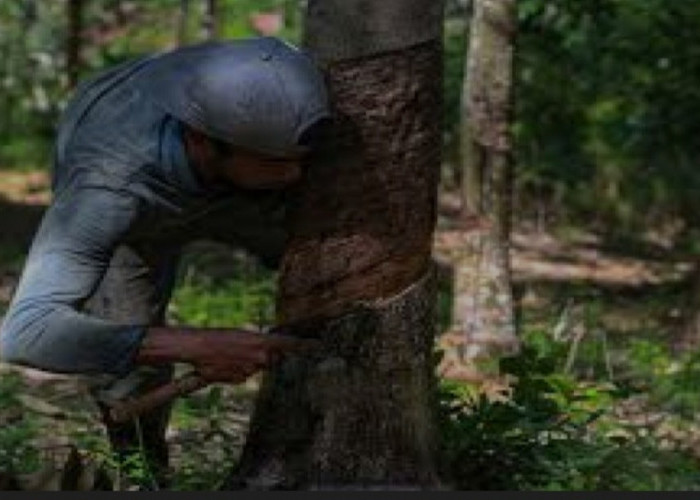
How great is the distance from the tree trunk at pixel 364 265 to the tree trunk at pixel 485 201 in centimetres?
375

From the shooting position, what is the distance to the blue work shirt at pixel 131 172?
3650 mm

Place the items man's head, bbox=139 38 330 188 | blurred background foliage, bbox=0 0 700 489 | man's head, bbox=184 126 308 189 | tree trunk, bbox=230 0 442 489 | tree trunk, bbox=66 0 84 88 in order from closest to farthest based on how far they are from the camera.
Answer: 1. man's head, bbox=139 38 330 188
2. man's head, bbox=184 126 308 189
3. tree trunk, bbox=230 0 442 489
4. blurred background foliage, bbox=0 0 700 489
5. tree trunk, bbox=66 0 84 88

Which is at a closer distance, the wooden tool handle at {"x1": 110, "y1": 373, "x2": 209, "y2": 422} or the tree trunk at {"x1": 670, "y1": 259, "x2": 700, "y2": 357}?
the wooden tool handle at {"x1": 110, "y1": 373, "x2": 209, "y2": 422}

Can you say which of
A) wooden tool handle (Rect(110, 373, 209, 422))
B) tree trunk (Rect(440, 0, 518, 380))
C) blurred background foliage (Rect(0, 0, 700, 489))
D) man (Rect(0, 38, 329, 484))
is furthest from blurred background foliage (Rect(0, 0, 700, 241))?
wooden tool handle (Rect(110, 373, 209, 422))

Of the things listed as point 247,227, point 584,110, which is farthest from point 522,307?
point 247,227

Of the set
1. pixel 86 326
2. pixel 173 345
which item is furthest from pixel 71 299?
pixel 173 345

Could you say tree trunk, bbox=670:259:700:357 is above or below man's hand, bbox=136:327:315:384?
above

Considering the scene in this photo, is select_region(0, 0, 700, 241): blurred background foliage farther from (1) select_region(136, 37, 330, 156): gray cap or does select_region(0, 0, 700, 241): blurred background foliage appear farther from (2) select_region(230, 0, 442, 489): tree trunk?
(1) select_region(136, 37, 330, 156): gray cap

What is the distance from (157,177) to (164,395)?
51 cm

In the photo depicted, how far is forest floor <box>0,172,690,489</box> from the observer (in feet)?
17.3

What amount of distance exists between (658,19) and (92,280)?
611 cm

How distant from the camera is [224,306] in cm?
933

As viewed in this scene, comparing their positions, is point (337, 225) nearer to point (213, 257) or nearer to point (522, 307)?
point (522, 307)

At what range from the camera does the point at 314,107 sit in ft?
12.4
